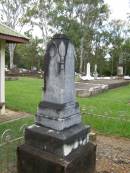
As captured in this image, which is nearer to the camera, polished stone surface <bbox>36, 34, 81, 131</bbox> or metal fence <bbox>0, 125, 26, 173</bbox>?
polished stone surface <bbox>36, 34, 81, 131</bbox>

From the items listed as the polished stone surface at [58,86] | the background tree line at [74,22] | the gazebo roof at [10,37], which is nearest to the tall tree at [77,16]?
the background tree line at [74,22]

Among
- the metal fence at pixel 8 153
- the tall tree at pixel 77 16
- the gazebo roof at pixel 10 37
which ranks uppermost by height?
the tall tree at pixel 77 16

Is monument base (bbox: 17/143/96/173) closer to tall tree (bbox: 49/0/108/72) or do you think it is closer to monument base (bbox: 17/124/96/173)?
monument base (bbox: 17/124/96/173)

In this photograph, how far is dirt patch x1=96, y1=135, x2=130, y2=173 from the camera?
16.4 feet

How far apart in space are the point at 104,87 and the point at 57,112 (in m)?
14.0

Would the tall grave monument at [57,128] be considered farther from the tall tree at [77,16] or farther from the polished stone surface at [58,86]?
the tall tree at [77,16]

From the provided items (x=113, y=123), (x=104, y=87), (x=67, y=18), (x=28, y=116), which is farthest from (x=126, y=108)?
(x=67, y=18)

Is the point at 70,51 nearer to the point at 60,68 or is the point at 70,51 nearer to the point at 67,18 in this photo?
the point at 60,68

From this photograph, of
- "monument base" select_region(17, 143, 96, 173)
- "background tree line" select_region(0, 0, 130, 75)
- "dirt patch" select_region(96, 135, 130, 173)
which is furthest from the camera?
"background tree line" select_region(0, 0, 130, 75)

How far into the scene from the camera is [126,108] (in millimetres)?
10773

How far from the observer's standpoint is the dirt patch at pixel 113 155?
500 cm

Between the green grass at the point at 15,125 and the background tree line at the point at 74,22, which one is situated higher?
the background tree line at the point at 74,22

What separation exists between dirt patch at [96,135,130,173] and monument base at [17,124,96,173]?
807 mm

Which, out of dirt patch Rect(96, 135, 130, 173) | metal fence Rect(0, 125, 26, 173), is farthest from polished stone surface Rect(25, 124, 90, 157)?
dirt patch Rect(96, 135, 130, 173)
